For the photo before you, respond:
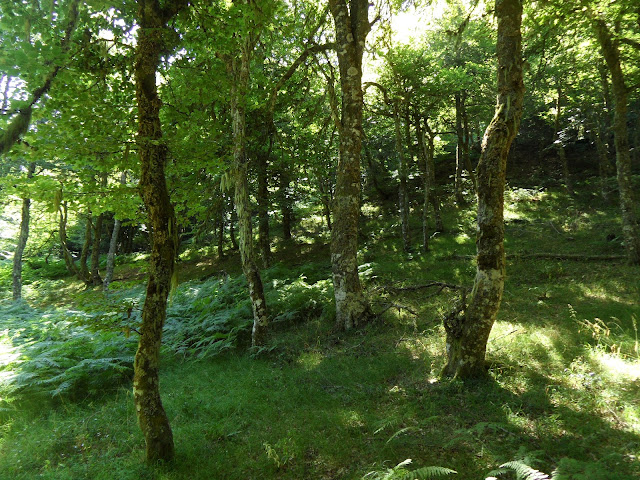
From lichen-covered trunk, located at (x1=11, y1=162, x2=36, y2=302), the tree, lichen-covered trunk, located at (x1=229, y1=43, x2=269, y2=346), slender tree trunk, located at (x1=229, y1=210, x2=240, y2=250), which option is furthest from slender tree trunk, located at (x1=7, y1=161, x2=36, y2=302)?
the tree

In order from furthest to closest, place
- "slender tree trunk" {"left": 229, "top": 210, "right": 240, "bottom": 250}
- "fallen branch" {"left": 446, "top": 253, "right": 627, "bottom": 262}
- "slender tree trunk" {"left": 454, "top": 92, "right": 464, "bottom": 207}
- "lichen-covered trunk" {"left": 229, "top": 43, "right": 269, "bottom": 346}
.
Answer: "slender tree trunk" {"left": 454, "top": 92, "right": 464, "bottom": 207}, "slender tree trunk" {"left": 229, "top": 210, "right": 240, "bottom": 250}, "fallen branch" {"left": 446, "top": 253, "right": 627, "bottom": 262}, "lichen-covered trunk" {"left": 229, "top": 43, "right": 269, "bottom": 346}

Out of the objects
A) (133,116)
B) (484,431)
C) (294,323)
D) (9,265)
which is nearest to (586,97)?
(294,323)

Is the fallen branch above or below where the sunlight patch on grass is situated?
above

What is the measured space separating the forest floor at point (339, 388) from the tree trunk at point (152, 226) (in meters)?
0.26

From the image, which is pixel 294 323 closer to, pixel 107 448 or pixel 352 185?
pixel 352 185

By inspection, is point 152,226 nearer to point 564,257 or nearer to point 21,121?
point 21,121

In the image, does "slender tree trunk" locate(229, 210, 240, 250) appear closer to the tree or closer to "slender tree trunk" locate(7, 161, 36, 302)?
"slender tree trunk" locate(7, 161, 36, 302)

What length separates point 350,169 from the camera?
8852 mm

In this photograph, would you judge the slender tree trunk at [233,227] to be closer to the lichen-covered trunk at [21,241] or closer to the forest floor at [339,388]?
the forest floor at [339,388]

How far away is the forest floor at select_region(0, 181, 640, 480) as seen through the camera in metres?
4.10

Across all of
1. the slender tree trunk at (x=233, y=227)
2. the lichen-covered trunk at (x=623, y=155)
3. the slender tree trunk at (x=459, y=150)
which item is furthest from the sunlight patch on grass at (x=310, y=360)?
the slender tree trunk at (x=459, y=150)

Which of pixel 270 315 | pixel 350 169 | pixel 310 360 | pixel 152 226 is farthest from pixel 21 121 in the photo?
pixel 270 315

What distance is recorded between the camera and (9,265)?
2170 centimetres

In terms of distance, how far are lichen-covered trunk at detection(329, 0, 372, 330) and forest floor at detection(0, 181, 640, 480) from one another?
0.76 metres
